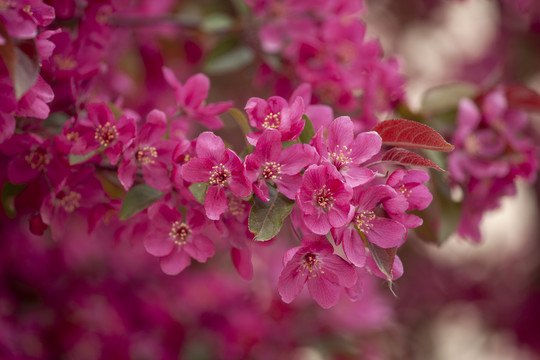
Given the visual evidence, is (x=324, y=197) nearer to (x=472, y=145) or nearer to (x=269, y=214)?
(x=269, y=214)

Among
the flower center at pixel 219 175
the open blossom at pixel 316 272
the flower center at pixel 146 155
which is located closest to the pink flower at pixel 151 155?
the flower center at pixel 146 155

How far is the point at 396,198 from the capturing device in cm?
65

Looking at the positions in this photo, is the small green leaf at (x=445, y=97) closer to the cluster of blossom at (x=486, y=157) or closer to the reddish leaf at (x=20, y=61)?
the cluster of blossom at (x=486, y=157)

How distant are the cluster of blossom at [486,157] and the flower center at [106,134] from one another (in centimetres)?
58

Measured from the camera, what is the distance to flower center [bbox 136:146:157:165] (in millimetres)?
734

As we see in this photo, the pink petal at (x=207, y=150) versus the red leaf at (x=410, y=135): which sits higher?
the red leaf at (x=410, y=135)

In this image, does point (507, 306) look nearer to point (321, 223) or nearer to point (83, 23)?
point (321, 223)

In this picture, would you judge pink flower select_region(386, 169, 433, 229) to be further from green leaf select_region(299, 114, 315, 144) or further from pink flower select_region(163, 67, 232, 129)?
pink flower select_region(163, 67, 232, 129)

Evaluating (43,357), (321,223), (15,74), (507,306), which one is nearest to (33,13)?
(15,74)

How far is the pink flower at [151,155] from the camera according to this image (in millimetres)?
716

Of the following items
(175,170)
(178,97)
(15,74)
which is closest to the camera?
(15,74)

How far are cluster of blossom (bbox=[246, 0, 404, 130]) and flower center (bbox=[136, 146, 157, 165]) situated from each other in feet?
1.34

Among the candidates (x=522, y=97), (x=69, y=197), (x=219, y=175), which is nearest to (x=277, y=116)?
(x=219, y=175)

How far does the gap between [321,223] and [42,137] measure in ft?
1.43
